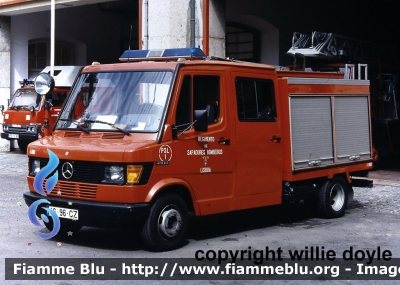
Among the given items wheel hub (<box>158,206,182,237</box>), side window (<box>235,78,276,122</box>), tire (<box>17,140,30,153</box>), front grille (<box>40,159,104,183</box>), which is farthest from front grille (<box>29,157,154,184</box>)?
tire (<box>17,140,30,153</box>)

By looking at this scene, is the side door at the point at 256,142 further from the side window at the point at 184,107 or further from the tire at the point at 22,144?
the tire at the point at 22,144

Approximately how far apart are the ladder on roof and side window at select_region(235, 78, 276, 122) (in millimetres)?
8085

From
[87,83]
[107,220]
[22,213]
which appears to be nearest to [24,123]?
[22,213]

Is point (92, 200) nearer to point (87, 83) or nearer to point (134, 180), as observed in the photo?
point (134, 180)

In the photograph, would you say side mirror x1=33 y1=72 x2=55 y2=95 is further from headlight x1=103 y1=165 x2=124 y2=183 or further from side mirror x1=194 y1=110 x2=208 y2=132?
headlight x1=103 y1=165 x2=124 y2=183

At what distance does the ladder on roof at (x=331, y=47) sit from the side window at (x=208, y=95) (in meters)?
9.07

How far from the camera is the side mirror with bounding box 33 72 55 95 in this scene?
14055mm

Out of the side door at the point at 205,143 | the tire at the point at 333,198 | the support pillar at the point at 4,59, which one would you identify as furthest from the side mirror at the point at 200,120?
the support pillar at the point at 4,59

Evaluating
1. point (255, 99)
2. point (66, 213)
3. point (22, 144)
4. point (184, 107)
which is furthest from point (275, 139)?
point (22, 144)

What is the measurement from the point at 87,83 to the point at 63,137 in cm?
81

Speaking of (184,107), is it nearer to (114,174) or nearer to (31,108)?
(114,174)

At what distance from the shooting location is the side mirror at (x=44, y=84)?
46.1 feet

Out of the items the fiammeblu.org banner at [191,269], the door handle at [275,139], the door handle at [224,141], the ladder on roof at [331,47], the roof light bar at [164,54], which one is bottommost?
the fiammeblu.org banner at [191,269]

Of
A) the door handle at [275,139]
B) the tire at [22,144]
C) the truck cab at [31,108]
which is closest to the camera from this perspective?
the door handle at [275,139]
